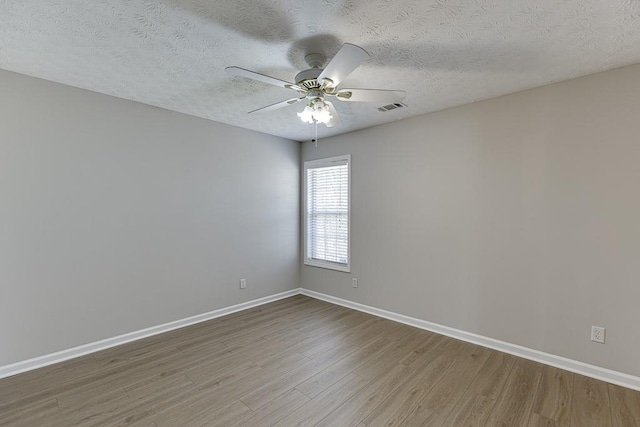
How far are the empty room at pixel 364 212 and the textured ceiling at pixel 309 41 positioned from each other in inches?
0.8

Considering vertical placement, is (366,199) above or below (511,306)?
above

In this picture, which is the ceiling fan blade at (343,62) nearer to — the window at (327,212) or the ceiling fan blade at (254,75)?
the ceiling fan blade at (254,75)

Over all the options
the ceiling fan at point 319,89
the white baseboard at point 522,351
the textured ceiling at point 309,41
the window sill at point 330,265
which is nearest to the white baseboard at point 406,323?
the white baseboard at point 522,351

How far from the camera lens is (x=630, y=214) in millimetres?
2350

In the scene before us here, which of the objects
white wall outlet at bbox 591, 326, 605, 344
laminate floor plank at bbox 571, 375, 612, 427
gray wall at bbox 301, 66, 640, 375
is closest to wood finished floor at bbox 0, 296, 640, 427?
laminate floor plank at bbox 571, 375, 612, 427

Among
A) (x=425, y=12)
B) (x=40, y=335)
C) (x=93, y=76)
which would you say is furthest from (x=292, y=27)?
(x=40, y=335)

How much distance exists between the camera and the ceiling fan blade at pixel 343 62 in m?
1.66

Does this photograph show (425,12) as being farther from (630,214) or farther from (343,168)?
(343,168)

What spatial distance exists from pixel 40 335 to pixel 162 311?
1019 mm

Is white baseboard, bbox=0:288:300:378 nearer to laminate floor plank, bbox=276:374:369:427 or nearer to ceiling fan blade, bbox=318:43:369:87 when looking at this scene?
laminate floor plank, bbox=276:374:369:427

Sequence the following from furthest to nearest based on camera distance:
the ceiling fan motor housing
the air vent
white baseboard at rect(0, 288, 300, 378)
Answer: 1. the air vent
2. white baseboard at rect(0, 288, 300, 378)
3. the ceiling fan motor housing

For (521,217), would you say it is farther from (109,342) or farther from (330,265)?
(109,342)

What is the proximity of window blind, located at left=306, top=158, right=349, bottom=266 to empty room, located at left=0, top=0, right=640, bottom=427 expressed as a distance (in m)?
0.47

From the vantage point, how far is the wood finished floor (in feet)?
6.61
